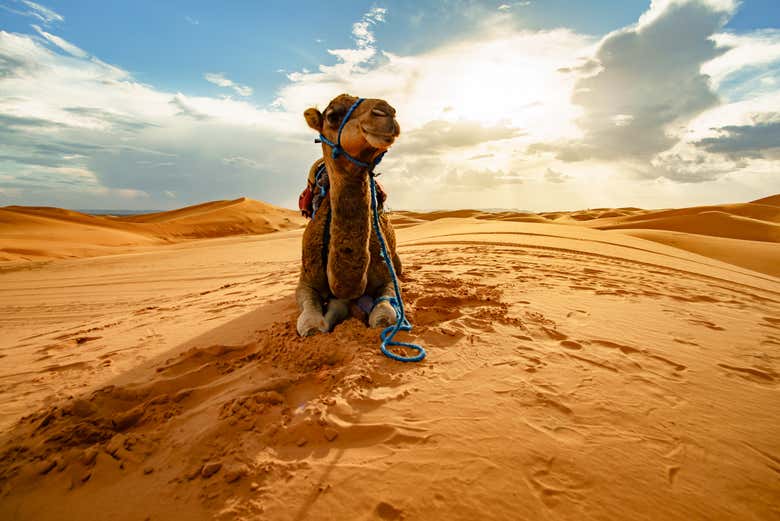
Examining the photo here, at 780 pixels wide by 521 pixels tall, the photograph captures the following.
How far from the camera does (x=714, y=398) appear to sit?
2229 millimetres

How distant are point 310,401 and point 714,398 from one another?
2583 millimetres

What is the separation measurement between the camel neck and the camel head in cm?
24

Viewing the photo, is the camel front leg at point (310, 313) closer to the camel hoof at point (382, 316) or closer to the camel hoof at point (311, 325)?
the camel hoof at point (311, 325)

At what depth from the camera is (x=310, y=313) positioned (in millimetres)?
3264

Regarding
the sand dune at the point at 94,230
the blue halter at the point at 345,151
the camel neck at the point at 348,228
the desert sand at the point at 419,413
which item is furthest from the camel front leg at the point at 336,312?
the sand dune at the point at 94,230

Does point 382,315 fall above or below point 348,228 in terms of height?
below

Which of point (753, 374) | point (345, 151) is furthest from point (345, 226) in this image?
point (753, 374)

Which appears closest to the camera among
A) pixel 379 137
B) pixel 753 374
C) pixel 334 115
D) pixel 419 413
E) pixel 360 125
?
pixel 419 413

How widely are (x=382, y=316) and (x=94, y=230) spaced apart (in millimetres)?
26238

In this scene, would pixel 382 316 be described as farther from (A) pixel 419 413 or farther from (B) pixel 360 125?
(B) pixel 360 125

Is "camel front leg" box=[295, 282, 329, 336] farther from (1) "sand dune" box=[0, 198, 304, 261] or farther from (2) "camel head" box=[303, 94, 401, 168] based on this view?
(1) "sand dune" box=[0, 198, 304, 261]

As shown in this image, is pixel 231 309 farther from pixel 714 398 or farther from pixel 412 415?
pixel 714 398

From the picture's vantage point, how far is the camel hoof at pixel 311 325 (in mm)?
3080

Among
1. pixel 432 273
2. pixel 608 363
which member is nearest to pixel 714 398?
pixel 608 363
